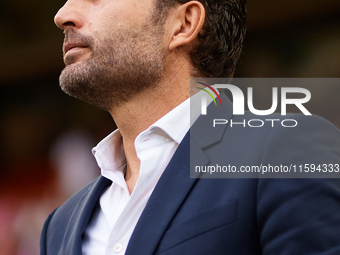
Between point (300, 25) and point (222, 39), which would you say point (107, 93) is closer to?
point (222, 39)

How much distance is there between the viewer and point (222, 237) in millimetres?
911

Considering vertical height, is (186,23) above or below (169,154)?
above

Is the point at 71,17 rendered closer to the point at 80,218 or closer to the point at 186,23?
the point at 186,23

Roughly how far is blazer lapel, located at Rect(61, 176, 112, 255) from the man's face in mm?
271

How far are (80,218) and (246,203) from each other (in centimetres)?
52

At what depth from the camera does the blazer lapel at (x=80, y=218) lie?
3.82ft

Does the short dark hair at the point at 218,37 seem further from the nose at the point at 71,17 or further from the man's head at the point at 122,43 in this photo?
the nose at the point at 71,17

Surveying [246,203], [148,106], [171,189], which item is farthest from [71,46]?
[246,203]

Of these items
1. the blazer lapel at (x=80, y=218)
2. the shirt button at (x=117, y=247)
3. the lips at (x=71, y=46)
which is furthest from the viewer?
the lips at (x=71, y=46)

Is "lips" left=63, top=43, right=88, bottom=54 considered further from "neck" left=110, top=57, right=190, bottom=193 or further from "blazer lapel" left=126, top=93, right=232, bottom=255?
"blazer lapel" left=126, top=93, right=232, bottom=255

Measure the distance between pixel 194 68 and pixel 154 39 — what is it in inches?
6.3

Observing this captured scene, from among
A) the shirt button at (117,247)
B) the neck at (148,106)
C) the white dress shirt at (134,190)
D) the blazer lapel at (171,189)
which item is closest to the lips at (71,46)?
the neck at (148,106)

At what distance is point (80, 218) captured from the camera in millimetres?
1224

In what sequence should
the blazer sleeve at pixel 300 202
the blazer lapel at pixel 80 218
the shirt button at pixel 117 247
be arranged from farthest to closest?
the blazer lapel at pixel 80 218 → the shirt button at pixel 117 247 → the blazer sleeve at pixel 300 202
